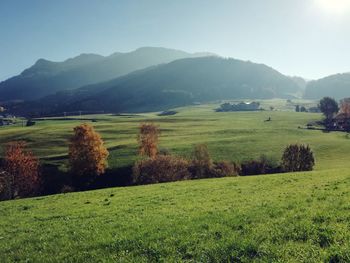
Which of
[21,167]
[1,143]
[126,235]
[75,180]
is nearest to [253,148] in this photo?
[75,180]

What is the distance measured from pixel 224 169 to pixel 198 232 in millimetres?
83794

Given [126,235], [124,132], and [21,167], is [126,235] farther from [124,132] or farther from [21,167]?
[124,132]

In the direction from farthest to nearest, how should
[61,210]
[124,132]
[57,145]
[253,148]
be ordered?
[124,132]
[57,145]
[253,148]
[61,210]

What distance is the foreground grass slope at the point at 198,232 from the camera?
15.4 metres

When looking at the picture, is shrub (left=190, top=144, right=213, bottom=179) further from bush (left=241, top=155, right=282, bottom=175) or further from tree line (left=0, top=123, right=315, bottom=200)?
bush (left=241, top=155, right=282, bottom=175)

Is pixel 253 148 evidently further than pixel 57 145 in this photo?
No

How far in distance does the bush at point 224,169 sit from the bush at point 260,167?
10.8 feet

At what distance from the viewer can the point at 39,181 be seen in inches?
4018

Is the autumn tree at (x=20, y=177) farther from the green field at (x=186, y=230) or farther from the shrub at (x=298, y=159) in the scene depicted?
the shrub at (x=298, y=159)

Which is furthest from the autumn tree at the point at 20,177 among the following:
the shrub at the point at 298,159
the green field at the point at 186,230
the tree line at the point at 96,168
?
the shrub at the point at 298,159

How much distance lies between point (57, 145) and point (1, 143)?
2279cm

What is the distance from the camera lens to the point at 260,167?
111 m

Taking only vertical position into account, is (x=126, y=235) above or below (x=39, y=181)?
above

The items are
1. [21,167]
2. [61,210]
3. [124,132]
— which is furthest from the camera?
[124,132]
